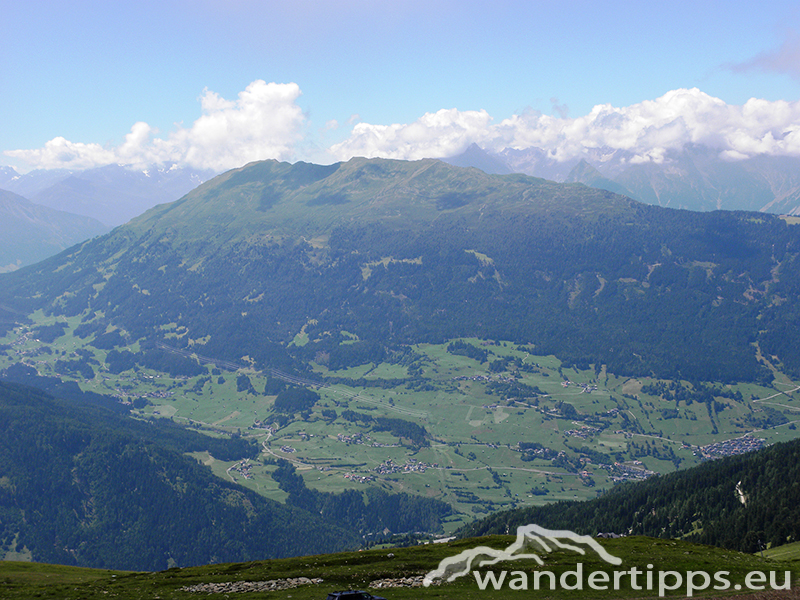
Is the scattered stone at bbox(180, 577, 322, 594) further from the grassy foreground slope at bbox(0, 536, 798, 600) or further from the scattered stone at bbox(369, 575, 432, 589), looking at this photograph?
the scattered stone at bbox(369, 575, 432, 589)

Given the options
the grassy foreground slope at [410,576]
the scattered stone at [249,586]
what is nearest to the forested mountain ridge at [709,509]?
the grassy foreground slope at [410,576]

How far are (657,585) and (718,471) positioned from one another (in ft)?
427

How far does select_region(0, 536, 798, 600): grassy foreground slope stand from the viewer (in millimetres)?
64188

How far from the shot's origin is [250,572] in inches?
3130

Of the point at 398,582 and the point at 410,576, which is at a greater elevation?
the point at 398,582

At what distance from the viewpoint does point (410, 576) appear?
7112 cm

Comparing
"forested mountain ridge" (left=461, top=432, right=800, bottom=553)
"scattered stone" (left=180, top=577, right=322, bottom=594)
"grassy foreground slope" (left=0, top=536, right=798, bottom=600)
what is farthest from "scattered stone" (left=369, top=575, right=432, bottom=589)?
"forested mountain ridge" (left=461, top=432, right=800, bottom=553)

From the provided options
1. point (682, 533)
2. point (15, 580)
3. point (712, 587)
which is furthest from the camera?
point (682, 533)

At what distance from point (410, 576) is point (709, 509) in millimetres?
112785

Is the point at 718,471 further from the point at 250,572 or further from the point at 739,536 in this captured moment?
the point at 250,572

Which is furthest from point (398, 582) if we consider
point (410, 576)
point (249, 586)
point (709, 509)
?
point (709, 509)

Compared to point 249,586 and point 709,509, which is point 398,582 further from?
point 709,509

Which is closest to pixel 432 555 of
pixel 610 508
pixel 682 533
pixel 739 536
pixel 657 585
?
pixel 657 585

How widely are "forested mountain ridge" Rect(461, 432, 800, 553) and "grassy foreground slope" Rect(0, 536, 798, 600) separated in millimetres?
49104
